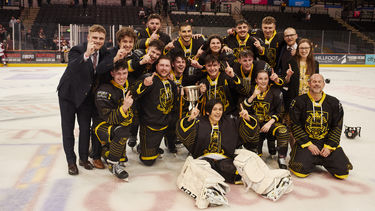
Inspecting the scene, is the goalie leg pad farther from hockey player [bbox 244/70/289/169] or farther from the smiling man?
the smiling man

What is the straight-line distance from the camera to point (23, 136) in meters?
4.56

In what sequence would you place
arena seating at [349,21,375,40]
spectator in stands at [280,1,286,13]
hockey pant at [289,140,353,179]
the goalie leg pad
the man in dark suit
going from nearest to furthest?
the goalie leg pad, the man in dark suit, hockey pant at [289,140,353,179], arena seating at [349,21,375,40], spectator in stands at [280,1,286,13]

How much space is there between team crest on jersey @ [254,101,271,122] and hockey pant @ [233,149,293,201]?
751mm

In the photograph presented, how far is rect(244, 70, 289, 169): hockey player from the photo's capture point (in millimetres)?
3561

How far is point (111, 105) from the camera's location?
10.5 ft

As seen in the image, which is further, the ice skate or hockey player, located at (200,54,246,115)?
hockey player, located at (200,54,246,115)

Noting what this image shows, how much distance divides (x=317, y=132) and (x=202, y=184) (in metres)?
1.46

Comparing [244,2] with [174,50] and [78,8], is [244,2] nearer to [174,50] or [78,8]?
[78,8]

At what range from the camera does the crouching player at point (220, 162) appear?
2729 millimetres

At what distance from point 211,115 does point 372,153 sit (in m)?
2.22

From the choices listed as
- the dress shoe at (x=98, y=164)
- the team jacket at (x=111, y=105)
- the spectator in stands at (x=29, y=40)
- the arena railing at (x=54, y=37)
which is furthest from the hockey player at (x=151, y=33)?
the spectator in stands at (x=29, y=40)

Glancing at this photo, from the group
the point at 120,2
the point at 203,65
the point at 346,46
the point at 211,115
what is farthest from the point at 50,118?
the point at 120,2

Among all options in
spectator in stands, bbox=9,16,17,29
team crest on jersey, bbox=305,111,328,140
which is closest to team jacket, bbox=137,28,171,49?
team crest on jersey, bbox=305,111,328,140

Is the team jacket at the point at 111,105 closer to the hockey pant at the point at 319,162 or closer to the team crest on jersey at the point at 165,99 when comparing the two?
the team crest on jersey at the point at 165,99
